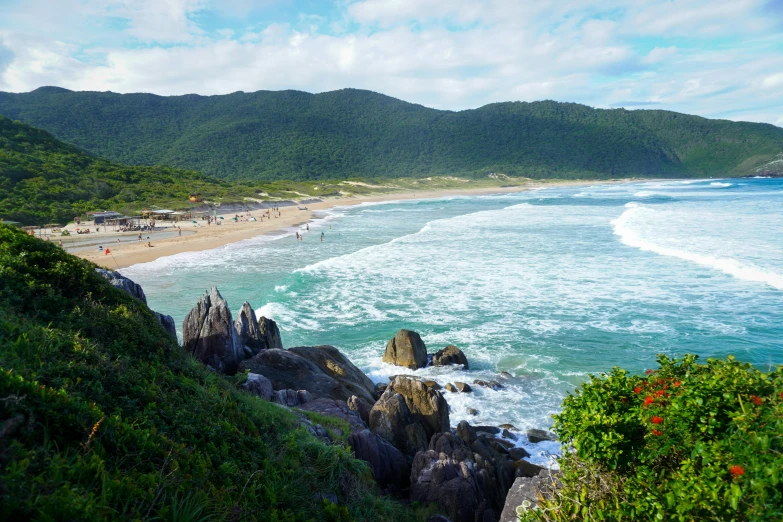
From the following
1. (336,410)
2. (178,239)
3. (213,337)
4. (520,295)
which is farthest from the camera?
(178,239)

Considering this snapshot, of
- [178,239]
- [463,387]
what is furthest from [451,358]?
[178,239]

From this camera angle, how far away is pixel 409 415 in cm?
980

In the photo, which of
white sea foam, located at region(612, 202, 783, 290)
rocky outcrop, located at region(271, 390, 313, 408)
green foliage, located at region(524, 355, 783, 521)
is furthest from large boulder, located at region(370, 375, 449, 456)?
white sea foam, located at region(612, 202, 783, 290)

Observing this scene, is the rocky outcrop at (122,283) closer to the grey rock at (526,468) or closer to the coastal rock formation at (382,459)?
the coastal rock formation at (382,459)

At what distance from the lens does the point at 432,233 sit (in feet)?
137

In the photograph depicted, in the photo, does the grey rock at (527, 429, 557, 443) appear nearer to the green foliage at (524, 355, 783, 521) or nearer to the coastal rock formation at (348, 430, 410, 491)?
the coastal rock formation at (348, 430, 410, 491)

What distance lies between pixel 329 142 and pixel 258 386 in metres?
168

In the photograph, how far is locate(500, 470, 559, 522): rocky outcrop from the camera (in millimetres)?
6113

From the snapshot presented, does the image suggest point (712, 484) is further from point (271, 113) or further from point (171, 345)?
point (271, 113)

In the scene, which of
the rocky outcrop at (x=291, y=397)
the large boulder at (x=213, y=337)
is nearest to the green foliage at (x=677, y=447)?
the rocky outcrop at (x=291, y=397)

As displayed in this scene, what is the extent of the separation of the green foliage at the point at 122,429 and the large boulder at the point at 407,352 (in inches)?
302

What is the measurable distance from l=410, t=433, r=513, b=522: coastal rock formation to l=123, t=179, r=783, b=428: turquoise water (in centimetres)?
302

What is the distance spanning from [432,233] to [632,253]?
56.0ft

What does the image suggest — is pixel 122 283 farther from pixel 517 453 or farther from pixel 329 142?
pixel 329 142
